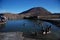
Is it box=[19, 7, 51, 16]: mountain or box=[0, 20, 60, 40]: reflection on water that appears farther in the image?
box=[0, 20, 60, 40]: reflection on water

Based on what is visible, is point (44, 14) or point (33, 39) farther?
point (33, 39)

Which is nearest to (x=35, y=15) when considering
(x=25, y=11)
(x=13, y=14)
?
(x=25, y=11)

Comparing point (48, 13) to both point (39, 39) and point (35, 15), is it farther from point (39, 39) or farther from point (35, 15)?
point (39, 39)

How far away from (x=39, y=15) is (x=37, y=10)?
17.1 inches

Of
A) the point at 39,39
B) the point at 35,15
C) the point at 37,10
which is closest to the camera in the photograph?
the point at 37,10

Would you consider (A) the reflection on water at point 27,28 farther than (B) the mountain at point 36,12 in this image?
Yes

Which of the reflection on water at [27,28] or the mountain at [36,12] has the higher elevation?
the mountain at [36,12]

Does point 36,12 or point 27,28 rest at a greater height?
point 36,12

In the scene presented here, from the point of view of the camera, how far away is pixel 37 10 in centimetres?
450

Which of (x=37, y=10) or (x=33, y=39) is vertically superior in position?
(x=37, y=10)

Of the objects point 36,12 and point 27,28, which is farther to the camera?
point 27,28

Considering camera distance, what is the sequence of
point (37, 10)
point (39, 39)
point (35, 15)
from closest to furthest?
point (37, 10) → point (35, 15) → point (39, 39)

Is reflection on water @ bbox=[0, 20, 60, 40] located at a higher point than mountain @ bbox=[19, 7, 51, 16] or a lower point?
lower

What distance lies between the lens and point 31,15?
4.75 metres
